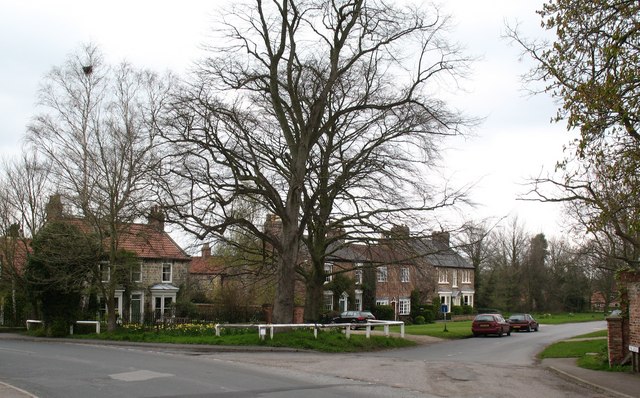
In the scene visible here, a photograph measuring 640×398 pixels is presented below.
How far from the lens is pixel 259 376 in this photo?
15.2 m

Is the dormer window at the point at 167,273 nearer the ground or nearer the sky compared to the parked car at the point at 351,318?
nearer the sky

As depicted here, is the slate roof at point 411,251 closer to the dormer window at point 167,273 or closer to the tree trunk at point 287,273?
the tree trunk at point 287,273

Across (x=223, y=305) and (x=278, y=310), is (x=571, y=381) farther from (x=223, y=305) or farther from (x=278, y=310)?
(x=223, y=305)

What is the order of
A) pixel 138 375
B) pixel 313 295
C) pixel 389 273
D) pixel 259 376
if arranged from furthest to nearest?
1. pixel 389 273
2. pixel 313 295
3. pixel 259 376
4. pixel 138 375

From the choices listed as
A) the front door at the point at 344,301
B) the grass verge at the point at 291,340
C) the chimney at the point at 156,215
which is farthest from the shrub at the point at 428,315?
the chimney at the point at 156,215

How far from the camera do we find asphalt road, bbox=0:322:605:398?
12930 millimetres

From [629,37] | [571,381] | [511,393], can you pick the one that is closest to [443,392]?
[511,393]

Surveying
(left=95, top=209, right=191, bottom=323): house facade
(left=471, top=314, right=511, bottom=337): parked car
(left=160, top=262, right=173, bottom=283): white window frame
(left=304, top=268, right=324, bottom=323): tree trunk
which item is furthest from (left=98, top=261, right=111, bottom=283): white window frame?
(left=471, top=314, right=511, bottom=337): parked car

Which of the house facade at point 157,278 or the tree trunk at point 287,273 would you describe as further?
the house facade at point 157,278

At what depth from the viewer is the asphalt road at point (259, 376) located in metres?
12.9

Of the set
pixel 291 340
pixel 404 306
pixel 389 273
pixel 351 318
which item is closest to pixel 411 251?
pixel 291 340

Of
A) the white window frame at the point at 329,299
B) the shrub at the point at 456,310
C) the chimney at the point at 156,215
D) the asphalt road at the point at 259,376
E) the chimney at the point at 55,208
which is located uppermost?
the chimney at the point at 55,208

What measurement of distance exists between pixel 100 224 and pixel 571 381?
77.0 ft

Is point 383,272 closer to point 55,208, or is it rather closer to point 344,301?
point 55,208
